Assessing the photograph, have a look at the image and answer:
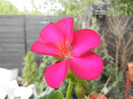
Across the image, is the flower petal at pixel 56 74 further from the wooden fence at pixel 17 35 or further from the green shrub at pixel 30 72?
the wooden fence at pixel 17 35

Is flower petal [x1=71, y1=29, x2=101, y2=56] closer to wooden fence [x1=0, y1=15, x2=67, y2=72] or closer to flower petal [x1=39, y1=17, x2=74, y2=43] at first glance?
flower petal [x1=39, y1=17, x2=74, y2=43]

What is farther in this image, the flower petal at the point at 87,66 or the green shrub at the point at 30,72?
the green shrub at the point at 30,72

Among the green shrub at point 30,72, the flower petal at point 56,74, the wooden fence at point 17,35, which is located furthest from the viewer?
the wooden fence at point 17,35

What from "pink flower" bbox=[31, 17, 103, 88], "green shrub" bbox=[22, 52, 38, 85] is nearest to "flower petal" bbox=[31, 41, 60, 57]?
"pink flower" bbox=[31, 17, 103, 88]

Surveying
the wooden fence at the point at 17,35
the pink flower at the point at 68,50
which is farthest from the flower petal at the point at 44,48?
the wooden fence at the point at 17,35

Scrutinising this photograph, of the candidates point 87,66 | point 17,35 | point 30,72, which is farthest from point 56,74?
point 17,35

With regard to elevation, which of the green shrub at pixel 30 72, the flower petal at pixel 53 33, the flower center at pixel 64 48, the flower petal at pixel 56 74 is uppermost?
the flower petal at pixel 53 33

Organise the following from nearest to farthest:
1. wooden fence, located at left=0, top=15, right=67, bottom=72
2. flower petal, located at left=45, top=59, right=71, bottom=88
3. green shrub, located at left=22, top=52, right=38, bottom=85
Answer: flower petal, located at left=45, top=59, right=71, bottom=88
green shrub, located at left=22, top=52, right=38, bottom=85
wooden fence, located at left=0, top=15, right=67, bottom=72

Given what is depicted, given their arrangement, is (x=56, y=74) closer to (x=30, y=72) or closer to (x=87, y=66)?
(x=87, y=66)

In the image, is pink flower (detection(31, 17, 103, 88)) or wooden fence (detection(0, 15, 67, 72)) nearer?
pink flower (detection(31, 17, 103, 88))
